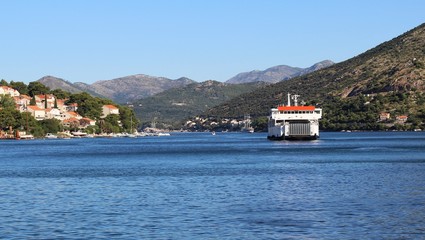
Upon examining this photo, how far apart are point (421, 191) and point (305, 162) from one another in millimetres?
50245

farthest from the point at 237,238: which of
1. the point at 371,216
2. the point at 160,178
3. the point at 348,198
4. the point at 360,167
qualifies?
the point at 360,167

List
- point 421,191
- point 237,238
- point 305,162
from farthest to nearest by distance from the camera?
point 305,162
point 421,191
point 237,238

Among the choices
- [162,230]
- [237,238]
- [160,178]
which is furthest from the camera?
[160,178]

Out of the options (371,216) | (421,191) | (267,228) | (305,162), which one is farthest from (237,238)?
(305,162)

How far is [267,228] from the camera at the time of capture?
152 feet

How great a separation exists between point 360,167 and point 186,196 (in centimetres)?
4242

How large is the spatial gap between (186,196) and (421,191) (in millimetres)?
18400

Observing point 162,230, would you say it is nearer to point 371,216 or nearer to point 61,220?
point 61,220

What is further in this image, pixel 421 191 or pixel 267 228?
pixel 421 191

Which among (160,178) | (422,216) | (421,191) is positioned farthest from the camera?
(160,178)

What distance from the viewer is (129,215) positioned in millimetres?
52562

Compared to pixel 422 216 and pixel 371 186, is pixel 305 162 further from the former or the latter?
pixel 422 216

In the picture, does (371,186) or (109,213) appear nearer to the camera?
(109,213)

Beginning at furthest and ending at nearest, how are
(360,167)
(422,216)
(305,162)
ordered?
1. (305,162)
2. (360,167)
3. (422,216)
